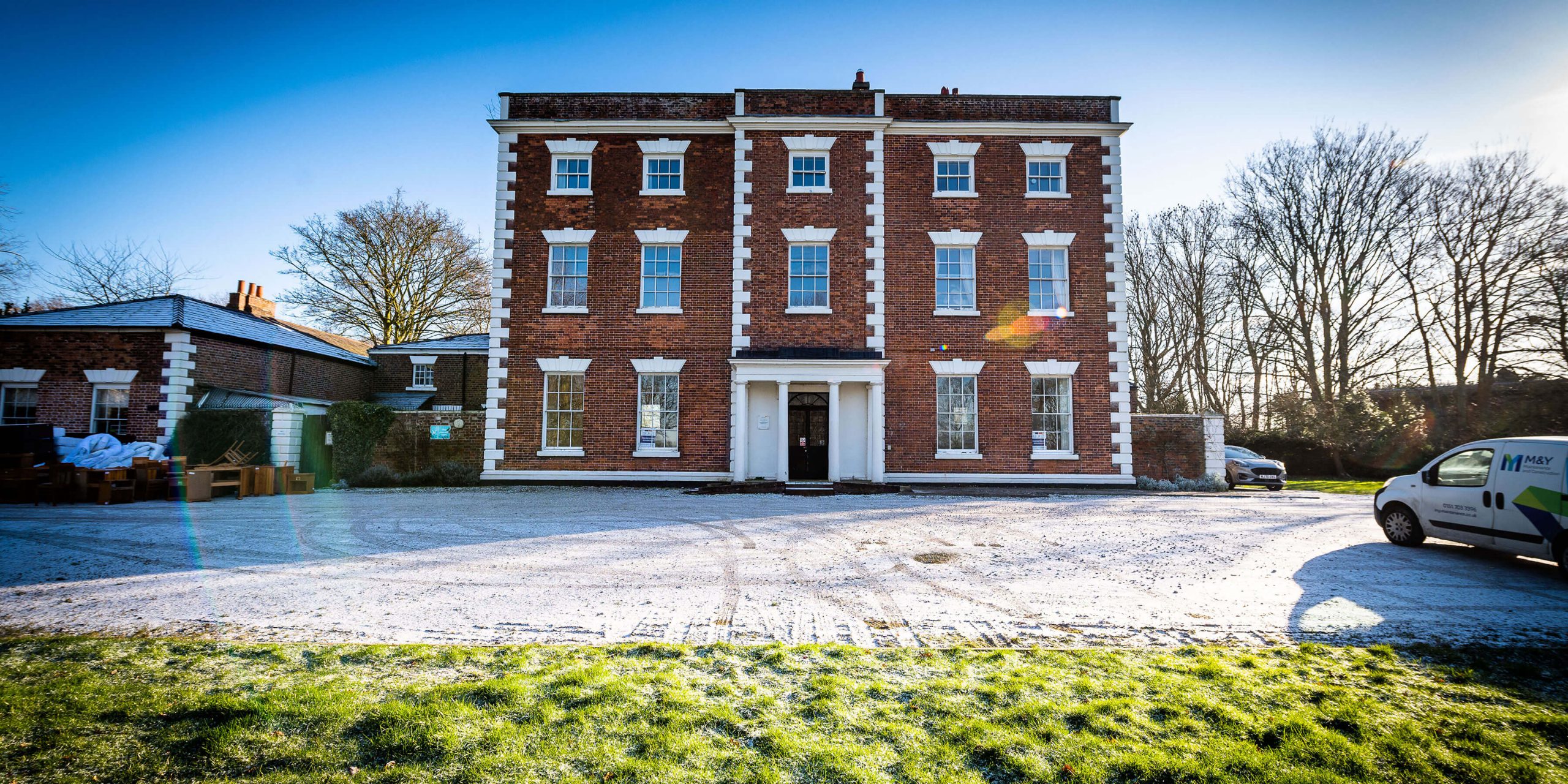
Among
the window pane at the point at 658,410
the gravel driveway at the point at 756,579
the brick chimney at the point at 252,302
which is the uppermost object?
the brick chimney at the point at 252,302

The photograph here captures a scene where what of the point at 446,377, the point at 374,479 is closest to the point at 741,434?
the point at 374,479

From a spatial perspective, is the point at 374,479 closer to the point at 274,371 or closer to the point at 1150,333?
the point at 274,371

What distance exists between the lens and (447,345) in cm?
2911

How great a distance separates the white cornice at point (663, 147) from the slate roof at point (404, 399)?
15.2 metres

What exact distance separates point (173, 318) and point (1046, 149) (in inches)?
1017

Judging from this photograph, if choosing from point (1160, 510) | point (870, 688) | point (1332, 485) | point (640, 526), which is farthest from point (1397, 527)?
point (1332, 485)

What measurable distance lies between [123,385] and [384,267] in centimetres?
1586

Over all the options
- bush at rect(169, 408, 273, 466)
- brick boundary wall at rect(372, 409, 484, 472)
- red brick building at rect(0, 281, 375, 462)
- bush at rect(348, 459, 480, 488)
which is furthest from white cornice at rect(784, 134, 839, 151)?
bush at rect(169, 408, 273, 466)

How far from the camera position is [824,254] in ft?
63.1

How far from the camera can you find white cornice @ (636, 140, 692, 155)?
19469mm

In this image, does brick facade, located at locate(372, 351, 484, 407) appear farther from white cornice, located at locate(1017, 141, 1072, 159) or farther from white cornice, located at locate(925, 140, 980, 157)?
white cornice, located at locate(1017, 141, 1072, 159)

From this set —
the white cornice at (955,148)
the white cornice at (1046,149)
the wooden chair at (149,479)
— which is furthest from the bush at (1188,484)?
the wooden chair at (149,479)

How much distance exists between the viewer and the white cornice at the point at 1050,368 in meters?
19.1

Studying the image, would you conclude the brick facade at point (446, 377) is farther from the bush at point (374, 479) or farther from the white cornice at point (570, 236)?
the white cornice at point (570, 236)
